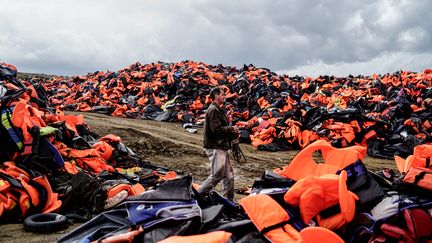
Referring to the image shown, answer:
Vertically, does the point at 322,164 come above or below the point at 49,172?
above

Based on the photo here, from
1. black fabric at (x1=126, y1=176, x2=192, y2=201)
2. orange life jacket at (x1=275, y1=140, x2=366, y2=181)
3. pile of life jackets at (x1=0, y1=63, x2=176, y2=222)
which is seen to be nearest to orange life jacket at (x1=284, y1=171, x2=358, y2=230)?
orange life jacket at (x1=275, y1=140, x2=366, y2=181)

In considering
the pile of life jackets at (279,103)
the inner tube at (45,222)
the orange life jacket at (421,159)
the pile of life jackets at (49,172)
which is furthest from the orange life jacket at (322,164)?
the pile of life jackets at (279,103)

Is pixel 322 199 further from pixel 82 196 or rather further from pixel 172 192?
pixel 82 196

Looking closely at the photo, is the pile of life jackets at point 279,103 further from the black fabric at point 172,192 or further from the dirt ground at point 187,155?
the black fabric at point 172,192

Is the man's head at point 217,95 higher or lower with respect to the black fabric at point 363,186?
higher

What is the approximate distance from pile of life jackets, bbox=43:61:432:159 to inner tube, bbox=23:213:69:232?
7630mm

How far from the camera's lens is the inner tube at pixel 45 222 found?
4125mm

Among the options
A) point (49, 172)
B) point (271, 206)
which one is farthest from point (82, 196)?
point (271, 206)

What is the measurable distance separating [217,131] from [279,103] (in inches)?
362

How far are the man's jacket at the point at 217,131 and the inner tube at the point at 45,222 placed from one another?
2239mm

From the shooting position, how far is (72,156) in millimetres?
6172

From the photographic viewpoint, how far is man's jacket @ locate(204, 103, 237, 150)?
530 centimetres

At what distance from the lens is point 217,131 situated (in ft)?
17.4

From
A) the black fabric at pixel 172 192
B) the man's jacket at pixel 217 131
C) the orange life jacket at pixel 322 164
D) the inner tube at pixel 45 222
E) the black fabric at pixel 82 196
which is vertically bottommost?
the inner tube at pixel 45 222
